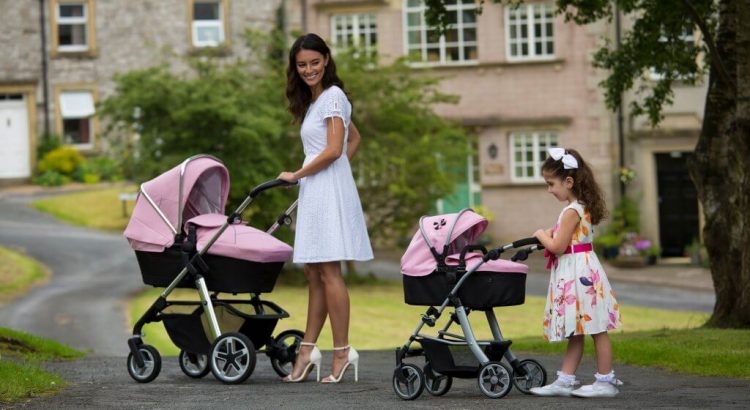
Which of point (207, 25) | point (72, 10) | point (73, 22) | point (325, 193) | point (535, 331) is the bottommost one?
point (535, 331)

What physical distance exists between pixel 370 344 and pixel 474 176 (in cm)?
1765

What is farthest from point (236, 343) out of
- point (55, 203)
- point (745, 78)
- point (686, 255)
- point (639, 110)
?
point (55, 203)

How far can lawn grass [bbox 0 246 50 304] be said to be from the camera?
98.8 ft

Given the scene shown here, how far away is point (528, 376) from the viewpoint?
947 cm

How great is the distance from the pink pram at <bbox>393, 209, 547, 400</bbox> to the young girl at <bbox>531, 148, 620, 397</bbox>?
0.62 ft

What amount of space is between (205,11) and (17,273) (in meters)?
17.0

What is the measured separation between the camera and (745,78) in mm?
16078

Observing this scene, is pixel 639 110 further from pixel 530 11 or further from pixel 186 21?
pixel 186 21

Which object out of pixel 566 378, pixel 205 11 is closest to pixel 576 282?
pixel 566 378

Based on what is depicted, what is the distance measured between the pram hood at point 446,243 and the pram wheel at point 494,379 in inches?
22.8

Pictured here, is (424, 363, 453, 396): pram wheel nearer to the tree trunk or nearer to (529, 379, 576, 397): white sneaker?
(529, 379, 576, 397): white sneaker

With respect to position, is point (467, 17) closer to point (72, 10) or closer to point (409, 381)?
point (72, 10)

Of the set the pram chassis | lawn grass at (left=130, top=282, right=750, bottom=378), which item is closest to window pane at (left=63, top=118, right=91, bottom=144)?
lawn grass at (left=130, top=282, right=750, bottom=378)

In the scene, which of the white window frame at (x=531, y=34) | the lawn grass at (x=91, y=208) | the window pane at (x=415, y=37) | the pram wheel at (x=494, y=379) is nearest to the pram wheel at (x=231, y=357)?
the pram wheel at (x=494, y=379)
